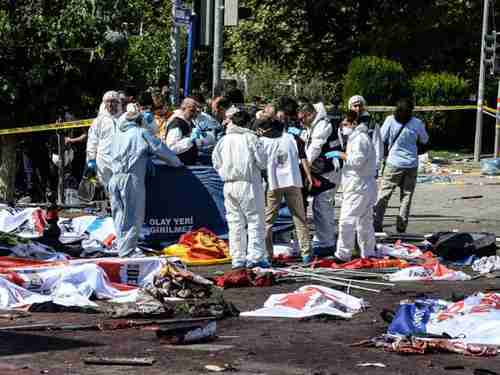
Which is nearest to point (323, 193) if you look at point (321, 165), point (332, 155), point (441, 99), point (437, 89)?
point (321, 165)

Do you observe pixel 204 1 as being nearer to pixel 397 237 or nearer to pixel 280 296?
pixel 397 237

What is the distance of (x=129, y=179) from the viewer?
1442 centimetres

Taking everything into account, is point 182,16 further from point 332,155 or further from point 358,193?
point 358,193

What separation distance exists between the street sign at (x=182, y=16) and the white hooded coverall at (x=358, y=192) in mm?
4631

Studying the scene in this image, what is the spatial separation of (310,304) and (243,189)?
2914 millimetres

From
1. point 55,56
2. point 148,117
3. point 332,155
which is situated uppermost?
point 55,56

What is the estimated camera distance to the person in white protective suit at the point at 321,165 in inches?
603

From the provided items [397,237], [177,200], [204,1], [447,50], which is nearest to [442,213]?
[397,237]

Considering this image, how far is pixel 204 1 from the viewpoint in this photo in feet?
62.2

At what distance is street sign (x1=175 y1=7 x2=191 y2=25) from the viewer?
18469mm

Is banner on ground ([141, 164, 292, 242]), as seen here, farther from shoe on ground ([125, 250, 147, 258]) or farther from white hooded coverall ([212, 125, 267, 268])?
white hooded coverall ([212, 125, 267, 268])

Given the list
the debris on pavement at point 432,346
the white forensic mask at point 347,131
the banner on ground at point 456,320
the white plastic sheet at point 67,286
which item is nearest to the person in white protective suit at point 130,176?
the white plastic sheet at point 67,286

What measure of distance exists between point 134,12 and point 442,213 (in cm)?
635

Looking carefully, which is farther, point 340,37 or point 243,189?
point 340,37
